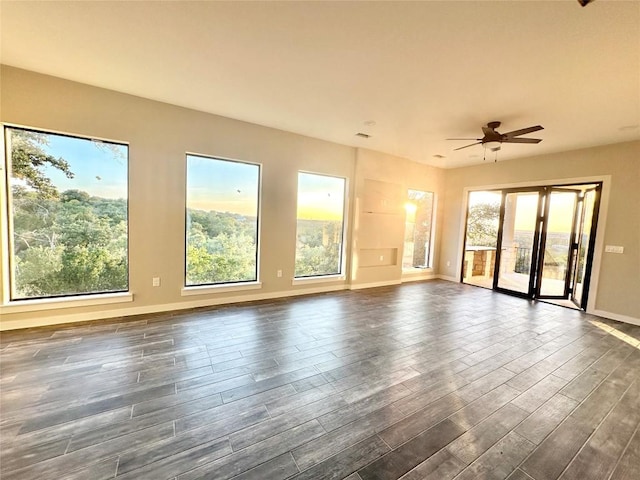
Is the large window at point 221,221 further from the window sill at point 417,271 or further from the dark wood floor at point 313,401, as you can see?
the window sill at point 417,271

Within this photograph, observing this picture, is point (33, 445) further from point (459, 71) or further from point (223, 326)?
point (459, 71)

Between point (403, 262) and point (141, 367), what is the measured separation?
5756 millimetres

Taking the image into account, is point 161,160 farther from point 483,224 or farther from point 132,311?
Answer: point 483,224

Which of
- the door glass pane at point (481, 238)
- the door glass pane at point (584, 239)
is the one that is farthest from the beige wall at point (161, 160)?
the door glass pane at point (584, 239)

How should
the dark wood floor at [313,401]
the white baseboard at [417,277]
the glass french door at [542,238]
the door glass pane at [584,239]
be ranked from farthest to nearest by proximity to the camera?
1. the white baseboard at [417,277]
2. the glass french door at [542,238]
3. the door glass pane at [584,239]
4. the dark wood floor at [313,401]

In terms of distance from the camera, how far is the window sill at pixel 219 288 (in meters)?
4.08

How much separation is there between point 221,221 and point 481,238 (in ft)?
19.8

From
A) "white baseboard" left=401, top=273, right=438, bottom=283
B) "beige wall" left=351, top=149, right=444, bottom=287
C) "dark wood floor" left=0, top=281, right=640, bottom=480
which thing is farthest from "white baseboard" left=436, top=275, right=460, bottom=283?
"dark wood floor" left=0, top=281, right=640, bottom=480

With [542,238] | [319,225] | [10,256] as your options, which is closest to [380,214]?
[319,225]

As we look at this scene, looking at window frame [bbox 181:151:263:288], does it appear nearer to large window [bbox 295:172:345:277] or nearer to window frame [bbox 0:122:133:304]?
large window [bbox 295:172:345:277]

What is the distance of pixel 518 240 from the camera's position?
5.84 metres

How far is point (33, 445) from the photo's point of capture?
5.22ft

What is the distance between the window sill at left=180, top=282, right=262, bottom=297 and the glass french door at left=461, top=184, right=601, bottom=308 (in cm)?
536

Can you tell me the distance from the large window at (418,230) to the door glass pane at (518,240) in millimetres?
1701
